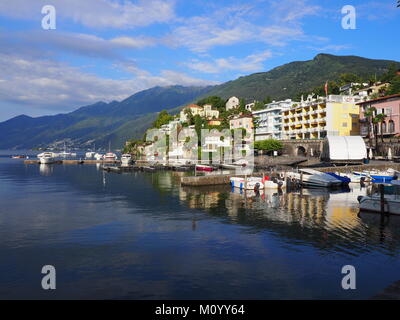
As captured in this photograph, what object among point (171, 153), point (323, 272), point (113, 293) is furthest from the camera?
point (171, 153)

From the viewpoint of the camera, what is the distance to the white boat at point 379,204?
33.8m

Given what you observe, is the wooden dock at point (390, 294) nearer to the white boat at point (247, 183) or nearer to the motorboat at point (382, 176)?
the white boat at point (247, 183)

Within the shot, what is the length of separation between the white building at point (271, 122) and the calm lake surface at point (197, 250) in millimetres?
84458

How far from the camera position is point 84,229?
30953 mm

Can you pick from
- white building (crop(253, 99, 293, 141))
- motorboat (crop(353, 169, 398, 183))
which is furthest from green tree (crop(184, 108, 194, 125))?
motorboat (crop(353, 169, 398, 183))

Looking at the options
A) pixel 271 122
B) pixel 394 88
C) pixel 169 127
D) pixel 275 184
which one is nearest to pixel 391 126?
pixel 394 88

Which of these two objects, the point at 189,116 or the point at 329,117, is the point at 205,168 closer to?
the point at 329,117

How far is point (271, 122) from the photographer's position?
128250 millimetres

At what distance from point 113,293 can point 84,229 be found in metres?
15.3

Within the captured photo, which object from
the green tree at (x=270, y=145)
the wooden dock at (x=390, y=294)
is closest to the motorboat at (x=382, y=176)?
the green tree at (x=270, y=145)

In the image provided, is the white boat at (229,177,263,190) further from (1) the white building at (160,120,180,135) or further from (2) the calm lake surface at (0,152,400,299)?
(1) the white building at (160,120,180,135)

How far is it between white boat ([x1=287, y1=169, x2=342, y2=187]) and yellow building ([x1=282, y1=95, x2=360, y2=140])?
4438 cm
